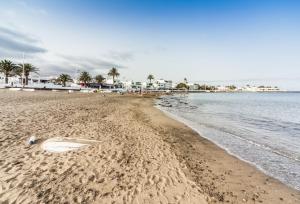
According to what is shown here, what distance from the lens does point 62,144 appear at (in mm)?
9055

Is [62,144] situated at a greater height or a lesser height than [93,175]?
greater

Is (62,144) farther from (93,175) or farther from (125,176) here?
(125,176)

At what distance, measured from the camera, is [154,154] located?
31.2ft

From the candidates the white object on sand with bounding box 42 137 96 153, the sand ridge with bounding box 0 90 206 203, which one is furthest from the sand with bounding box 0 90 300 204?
the white object on sand with bounding box 42 137 96 153

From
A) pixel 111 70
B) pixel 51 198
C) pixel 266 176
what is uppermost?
pixel 111 70

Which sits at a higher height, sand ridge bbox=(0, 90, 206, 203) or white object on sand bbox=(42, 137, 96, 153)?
white object on sand bbox=(42, 137, 96, 153)

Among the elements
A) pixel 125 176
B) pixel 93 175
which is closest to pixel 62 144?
pixel 93 175

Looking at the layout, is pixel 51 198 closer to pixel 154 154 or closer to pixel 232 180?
pixel 154 154

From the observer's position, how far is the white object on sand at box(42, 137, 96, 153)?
865cm

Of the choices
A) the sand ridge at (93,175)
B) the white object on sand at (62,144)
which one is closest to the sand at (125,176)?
the sand ridge at (93,175)

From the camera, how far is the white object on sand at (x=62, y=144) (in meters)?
8.65

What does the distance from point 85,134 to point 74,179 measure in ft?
18.3

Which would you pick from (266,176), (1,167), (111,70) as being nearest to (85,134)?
(1,167)

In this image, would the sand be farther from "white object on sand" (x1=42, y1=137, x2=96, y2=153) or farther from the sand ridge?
"white object on sand" (x1=42, y1=137, x2=96, y2=153)
